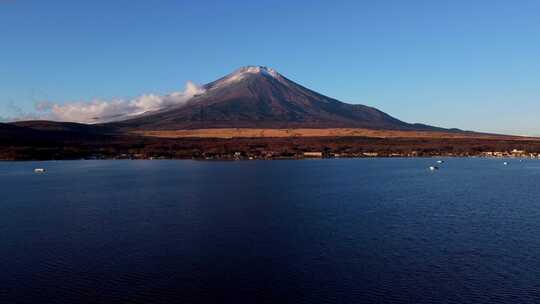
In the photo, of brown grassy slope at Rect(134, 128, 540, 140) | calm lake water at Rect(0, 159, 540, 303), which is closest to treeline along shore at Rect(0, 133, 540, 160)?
brown grassy slope at Rect(134, 128, 540, 140)

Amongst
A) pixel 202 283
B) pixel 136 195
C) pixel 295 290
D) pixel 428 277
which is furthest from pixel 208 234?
pixel 136 195

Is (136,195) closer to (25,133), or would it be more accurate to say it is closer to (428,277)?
(428,277)

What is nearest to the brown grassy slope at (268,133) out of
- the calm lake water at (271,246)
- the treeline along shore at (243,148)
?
the treeline along shore at (243,148)

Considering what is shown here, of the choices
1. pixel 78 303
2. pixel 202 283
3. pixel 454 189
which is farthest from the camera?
pixel 454 189

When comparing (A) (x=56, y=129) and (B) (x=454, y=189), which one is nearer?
(B) (x=454, y=189)

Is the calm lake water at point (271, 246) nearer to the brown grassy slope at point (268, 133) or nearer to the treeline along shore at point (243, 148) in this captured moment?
the treeline along shore at point (243, 148)

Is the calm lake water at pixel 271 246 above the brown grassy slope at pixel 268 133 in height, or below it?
below

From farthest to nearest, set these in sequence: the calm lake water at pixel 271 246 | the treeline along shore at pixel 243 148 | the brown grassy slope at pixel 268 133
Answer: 1. the brown grassy slope at pixel 268 133
2. the treeline along shore at pixel 243 148
3. the calm lake water at pixel 271 246

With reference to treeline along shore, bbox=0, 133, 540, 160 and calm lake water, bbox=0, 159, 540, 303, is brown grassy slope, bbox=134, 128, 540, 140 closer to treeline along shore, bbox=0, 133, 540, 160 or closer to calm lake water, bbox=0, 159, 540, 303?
treeline along shore, bbox=0, 133, 540, 160
